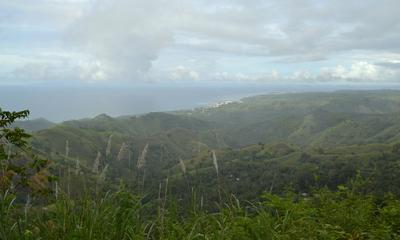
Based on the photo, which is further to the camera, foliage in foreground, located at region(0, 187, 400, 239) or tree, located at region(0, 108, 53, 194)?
tree, located at region(0, 108, 53, 194)

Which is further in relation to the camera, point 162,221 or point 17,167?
point 17,167

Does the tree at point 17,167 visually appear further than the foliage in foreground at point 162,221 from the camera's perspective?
Yes

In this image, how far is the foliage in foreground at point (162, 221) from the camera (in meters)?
3.50

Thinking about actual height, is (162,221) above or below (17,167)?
below

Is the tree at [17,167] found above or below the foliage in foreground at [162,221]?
above

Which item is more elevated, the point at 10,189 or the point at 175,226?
the point at 10,189

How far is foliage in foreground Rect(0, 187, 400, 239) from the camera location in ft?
11.5

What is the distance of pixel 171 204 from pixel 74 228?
1038 mm

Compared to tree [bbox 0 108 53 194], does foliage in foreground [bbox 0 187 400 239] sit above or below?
below

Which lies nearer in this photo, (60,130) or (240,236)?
(240,236)

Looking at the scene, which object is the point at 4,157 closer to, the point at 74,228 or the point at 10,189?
the point at 10,189

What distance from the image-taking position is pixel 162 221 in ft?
12.5

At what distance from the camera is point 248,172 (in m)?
126

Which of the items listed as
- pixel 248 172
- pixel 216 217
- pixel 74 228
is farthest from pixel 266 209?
pixel 248 172
